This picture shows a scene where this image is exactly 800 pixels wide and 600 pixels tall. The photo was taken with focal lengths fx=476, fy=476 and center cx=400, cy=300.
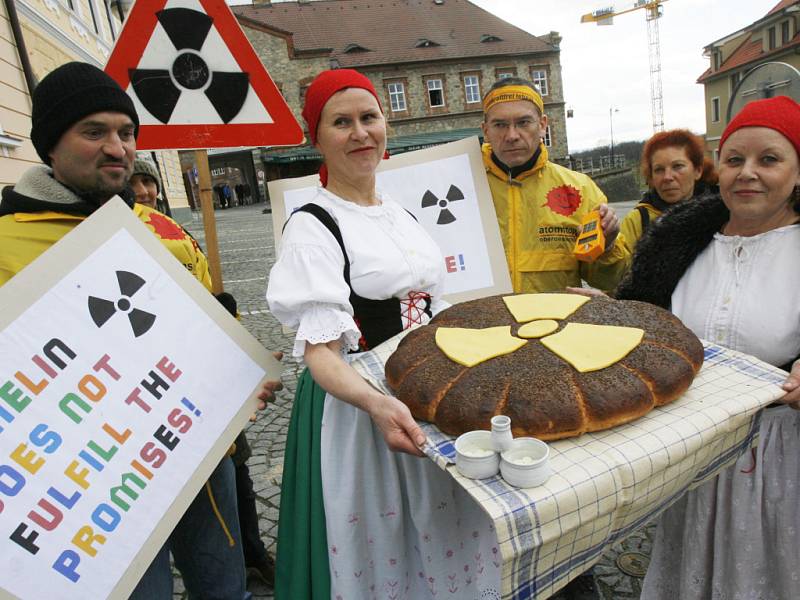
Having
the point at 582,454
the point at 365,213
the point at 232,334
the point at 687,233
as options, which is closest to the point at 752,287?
the point at 687,233

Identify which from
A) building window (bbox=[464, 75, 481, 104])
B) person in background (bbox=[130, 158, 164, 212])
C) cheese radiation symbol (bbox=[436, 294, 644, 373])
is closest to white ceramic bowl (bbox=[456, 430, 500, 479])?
cheese radiation symbol (bbox=[436, 294, 644, 373])

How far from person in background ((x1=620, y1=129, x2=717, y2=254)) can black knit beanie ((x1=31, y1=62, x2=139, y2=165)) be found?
8.06 feet

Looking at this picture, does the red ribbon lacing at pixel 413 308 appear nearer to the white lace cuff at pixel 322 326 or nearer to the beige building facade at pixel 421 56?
the white lace cuff at pixel 322 326

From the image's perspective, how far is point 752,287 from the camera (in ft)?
4.54

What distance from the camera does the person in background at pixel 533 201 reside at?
6.60 ft

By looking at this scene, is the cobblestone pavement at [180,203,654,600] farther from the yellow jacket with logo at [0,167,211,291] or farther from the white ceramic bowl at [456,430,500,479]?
the yellow jacket with logo at [0,167,211,291]

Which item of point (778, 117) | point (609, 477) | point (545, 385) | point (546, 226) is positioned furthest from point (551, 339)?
point (546, 226)

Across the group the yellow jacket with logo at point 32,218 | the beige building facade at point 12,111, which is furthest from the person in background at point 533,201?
the beige building facade at point 12,111

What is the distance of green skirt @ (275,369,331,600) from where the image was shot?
1.43 metres

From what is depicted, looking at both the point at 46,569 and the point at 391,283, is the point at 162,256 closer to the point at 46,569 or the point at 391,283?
the point at 391,283

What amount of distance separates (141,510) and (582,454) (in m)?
0.99

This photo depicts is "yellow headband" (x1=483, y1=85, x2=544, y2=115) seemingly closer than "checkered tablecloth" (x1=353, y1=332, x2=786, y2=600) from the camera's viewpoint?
No

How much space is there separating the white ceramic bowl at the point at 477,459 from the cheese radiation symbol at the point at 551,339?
0.78 ft

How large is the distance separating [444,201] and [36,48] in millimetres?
8541
